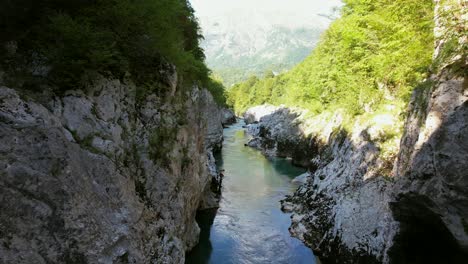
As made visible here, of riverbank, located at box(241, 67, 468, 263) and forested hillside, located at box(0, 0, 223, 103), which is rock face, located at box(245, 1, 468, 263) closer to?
riverbank, located at box(241, 67, 468, 263)

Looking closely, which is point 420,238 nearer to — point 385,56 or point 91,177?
point 385,56

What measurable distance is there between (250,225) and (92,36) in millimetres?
14647

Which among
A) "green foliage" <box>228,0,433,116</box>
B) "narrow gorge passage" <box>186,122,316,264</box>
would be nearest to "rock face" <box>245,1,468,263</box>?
"narrow gorge passage" <box>186,122,316,264</box>

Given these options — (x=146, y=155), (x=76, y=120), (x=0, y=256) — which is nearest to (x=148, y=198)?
(x=146, y=155)

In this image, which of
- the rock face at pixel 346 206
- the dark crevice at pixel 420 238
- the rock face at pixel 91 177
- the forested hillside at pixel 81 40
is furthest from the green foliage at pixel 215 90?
the dark crevice at pixel 420 238

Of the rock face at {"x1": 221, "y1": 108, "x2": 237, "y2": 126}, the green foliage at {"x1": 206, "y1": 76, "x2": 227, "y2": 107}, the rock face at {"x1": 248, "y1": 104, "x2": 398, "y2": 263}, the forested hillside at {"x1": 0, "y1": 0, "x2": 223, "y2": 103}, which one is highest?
the green foliage at {"x1": 206, "y1": 76, "x2": 227, "y2": 107}

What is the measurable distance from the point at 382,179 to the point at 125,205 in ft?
36.7

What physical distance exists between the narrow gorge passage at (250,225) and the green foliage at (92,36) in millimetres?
9399

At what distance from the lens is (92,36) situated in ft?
29.7

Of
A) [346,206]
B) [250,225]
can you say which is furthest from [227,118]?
[346,206]

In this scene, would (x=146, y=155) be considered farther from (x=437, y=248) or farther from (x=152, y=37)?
(x=437, y=248)

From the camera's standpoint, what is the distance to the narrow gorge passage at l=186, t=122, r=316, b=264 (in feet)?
55.8

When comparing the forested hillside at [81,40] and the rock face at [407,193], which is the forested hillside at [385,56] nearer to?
the rock face at [407,193]

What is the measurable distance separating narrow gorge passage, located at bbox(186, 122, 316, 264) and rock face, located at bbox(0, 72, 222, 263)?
4690 mm
